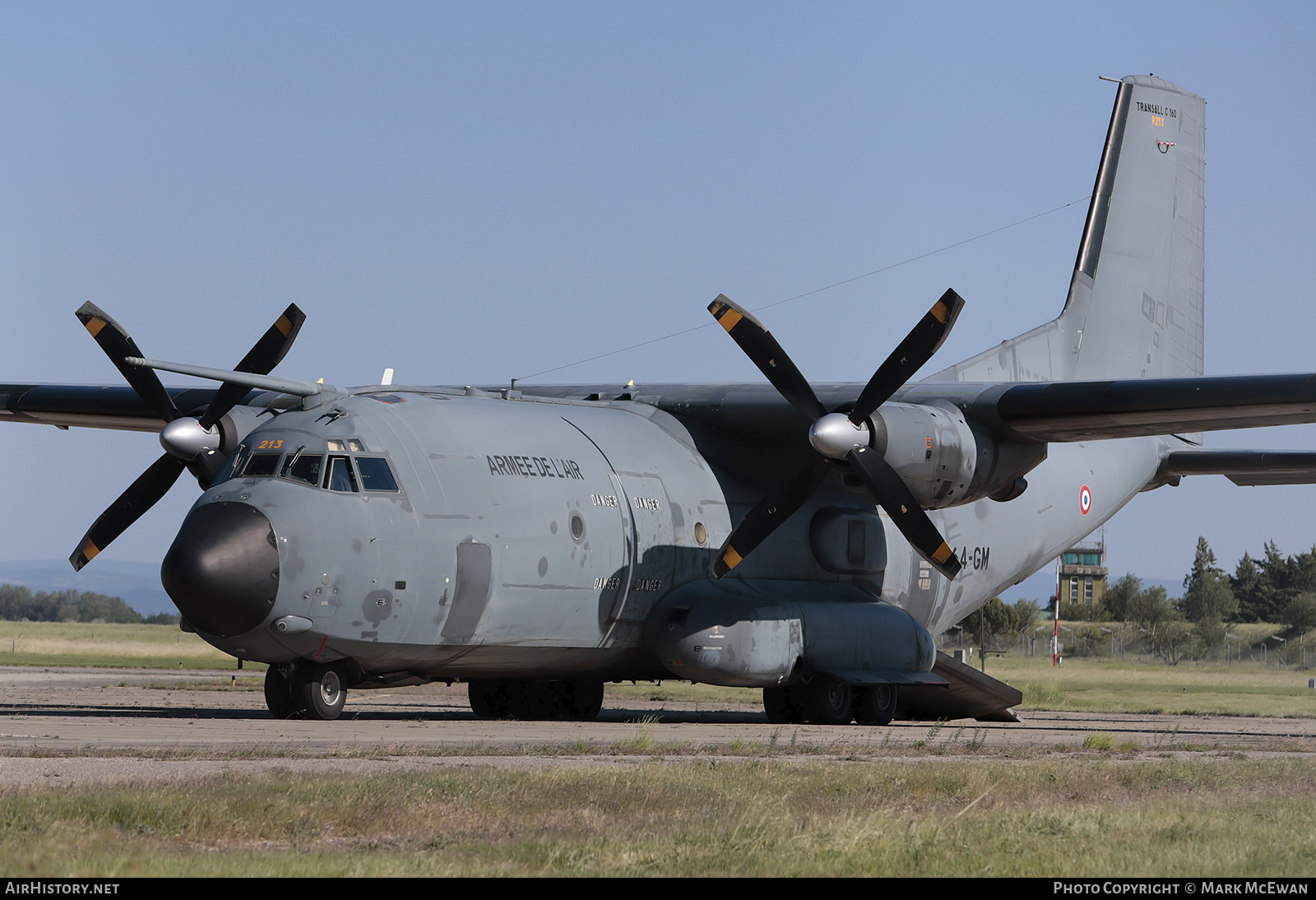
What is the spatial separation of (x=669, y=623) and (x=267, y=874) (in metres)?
13.0

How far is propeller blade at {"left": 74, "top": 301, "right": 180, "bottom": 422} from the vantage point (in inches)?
837

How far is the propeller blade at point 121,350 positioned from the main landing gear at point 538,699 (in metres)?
5.98

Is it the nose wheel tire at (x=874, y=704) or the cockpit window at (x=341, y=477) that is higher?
the cockpit window at (x=341, y=477)

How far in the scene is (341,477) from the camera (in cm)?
1772

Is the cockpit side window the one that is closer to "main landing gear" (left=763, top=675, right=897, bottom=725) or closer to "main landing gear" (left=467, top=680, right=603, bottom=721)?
"main landing gear" (left=467, top=680, right=603, bottom=721)

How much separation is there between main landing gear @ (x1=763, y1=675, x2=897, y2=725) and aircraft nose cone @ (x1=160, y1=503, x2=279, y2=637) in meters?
8.31

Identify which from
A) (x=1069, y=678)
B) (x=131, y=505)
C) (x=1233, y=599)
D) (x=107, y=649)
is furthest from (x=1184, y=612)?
(x=131, y=505)

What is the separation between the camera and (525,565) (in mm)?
19016

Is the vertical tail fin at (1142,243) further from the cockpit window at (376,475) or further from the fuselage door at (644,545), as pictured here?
the cockpit window at (376,475)

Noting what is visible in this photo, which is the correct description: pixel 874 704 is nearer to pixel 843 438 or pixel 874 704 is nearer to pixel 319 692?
pixel 843 438

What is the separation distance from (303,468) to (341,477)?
0.44 meters

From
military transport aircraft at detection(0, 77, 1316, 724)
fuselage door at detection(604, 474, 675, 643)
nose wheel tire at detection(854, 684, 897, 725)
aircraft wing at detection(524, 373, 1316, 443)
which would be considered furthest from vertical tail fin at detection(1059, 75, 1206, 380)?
fuselage door at detection(604, 474, 675, 643)

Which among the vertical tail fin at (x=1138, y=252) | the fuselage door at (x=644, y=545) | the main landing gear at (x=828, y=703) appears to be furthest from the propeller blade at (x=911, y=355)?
the vertical tail fin at (x=1138, y=252)

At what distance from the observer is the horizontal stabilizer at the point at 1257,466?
25047 mm
